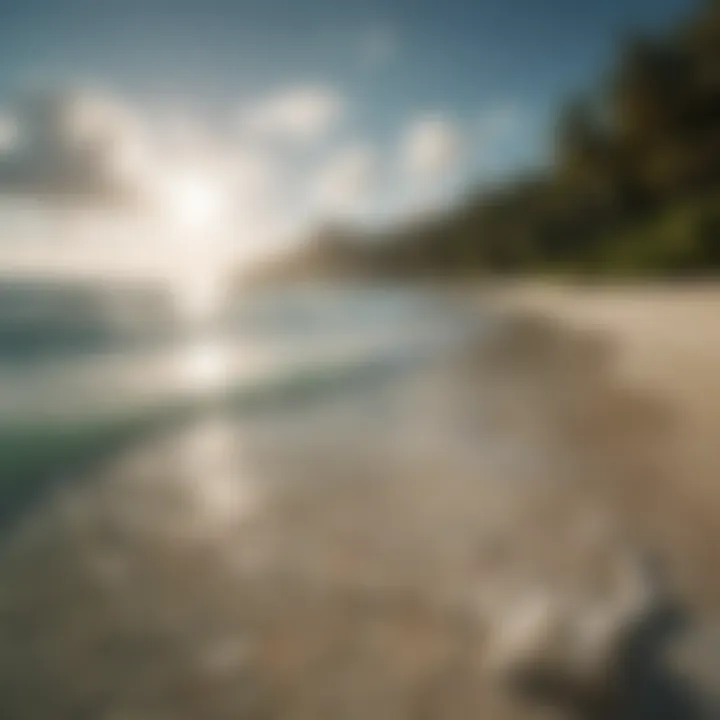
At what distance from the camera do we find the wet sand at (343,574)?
1.40 meters

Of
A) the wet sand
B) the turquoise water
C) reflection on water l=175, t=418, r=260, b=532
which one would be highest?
the turquoise water

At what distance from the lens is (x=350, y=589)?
1.86m

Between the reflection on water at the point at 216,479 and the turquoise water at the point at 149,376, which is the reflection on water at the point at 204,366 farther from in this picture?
the reflection on water at the point at 216,479

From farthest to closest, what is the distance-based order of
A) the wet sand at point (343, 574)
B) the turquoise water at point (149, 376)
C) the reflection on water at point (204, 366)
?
the reflection on water at point (204, 366) < the turquoise water at point (149, 376) < the wet sand at point (343, 574)

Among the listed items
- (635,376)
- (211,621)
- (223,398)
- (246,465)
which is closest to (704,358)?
(635,376)

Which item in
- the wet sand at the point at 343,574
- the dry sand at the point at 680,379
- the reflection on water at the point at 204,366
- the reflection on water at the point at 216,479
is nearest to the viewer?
the wet sand at the point at 343,574

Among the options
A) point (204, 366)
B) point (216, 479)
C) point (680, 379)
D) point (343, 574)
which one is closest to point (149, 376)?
point (204, 366)

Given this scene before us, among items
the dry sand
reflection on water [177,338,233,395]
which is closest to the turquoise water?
reflection on water [177,338,233,395]

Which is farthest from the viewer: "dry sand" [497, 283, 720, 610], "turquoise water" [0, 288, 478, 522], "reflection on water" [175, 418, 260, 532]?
"turquoise water" [0, 288, 478, 522]

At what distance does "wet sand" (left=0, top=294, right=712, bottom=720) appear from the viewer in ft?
4.59

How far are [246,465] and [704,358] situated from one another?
3413 millimetres

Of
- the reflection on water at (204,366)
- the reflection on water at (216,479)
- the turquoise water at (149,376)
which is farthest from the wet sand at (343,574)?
the reflection on water at (204,366)

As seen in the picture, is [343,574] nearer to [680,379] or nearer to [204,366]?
[680,379]

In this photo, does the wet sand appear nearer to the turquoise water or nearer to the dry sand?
the dry sand
